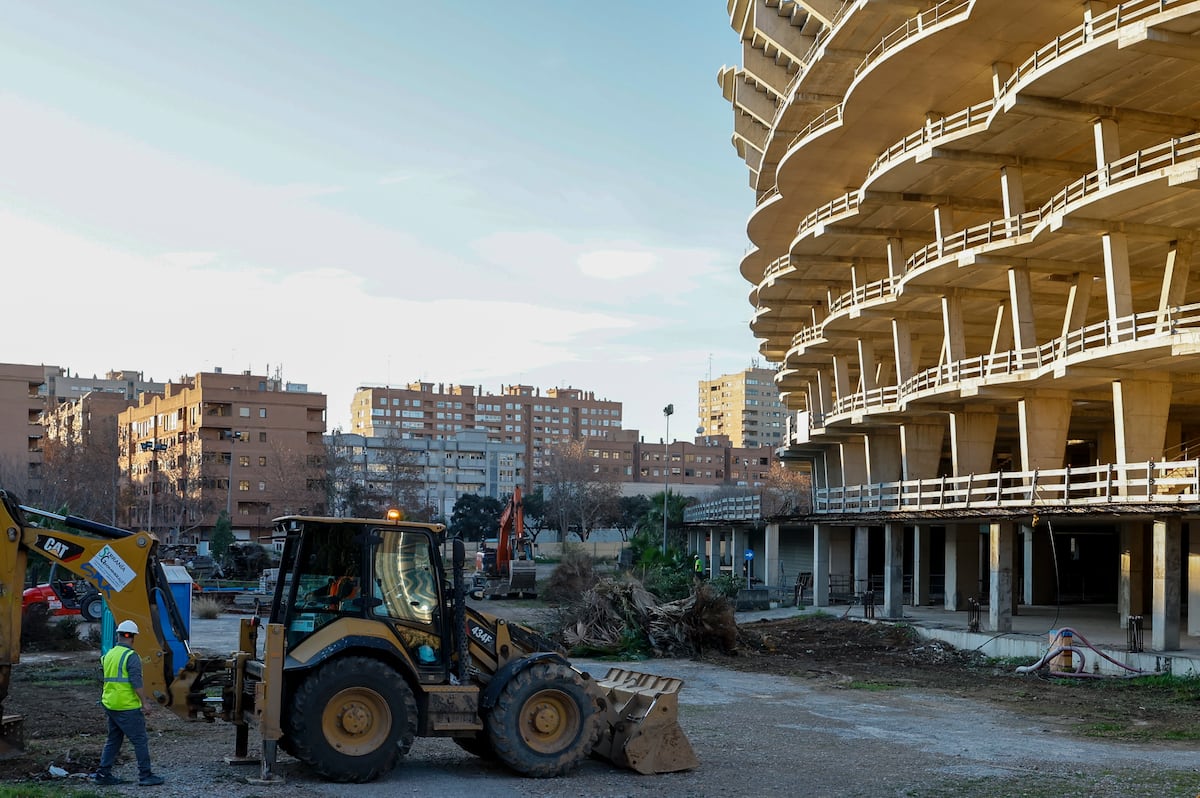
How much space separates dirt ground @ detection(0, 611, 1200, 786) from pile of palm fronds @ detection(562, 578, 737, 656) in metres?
0.58

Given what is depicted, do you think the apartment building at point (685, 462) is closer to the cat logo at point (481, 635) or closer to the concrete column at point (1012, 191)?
the concrete column at point (1012, 191)

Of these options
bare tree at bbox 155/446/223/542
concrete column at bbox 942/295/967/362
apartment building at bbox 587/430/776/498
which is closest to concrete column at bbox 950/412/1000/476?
concrete column at bbox 942/295/967/362

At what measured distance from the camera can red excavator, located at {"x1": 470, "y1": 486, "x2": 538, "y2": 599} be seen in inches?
2004

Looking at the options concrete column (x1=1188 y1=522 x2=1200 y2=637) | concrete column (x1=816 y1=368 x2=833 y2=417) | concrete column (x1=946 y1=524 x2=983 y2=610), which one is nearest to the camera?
concrete column (x1=1188 y1=522 x2=1200 y2=637)

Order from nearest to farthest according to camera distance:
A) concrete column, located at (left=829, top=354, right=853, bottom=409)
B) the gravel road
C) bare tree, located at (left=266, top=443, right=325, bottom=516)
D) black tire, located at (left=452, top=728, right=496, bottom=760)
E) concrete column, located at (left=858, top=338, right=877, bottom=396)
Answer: the gravel road → black tire, located at (left=452, top=728, right=496, bottom=760) → concrete column, located at (left=858, top=338, right=877, bottom=396) → concrete column, located at (left=829, top=354, right=853, bottom=409) → bare tree, located at (left=266, top=443, right=325, bottom=516)

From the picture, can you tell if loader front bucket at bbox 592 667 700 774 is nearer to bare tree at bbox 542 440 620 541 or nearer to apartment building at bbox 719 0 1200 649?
apartment building at bbox 719 0 1200 649

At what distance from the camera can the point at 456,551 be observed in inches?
499

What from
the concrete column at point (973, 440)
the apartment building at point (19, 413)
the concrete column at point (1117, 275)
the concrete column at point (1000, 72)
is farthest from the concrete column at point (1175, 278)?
the apartment building at point (19, 413)

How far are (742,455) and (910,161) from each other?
503 feet

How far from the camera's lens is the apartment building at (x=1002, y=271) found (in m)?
29.7

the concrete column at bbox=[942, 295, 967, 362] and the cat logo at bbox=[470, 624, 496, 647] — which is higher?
the concrete column at bbox=[942, 295, 967, 362]

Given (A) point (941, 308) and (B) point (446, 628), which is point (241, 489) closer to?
(A) point (941, 308)

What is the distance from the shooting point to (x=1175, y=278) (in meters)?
30.9

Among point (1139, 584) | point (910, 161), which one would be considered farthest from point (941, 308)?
point (1139, 584)
